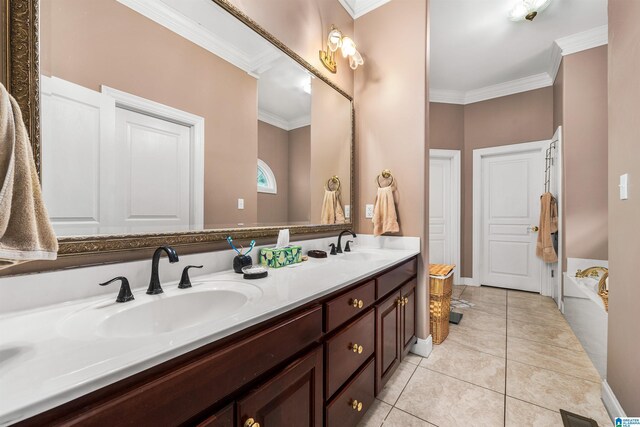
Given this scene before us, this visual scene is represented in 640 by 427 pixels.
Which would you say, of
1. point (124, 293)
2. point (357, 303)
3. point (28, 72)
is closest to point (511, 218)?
point (357, 303)

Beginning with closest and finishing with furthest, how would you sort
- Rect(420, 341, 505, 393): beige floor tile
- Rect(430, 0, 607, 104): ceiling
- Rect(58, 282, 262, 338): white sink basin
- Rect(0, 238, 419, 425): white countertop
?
Rect(0, 238, 419, 425): white countertop → Rect(58, 282, 262, 338): white sink basin → Rect(420, 341, 505, 393): beige floor tile → Rect(430, 0, 607, 104): ceiling

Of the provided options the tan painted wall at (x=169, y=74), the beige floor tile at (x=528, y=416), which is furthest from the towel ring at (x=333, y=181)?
the beige floor tile at (x=528, y=416)

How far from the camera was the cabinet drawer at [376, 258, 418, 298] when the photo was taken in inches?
54.4

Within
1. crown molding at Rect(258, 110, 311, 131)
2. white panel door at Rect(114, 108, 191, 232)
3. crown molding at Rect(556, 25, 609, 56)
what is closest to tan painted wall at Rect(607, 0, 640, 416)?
crown molding at Rect(258, 110, 311, 131)

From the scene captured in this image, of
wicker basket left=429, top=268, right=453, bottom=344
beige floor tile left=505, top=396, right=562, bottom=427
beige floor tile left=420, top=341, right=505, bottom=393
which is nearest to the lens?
beige floor tile left=505, top=396, right=562, bottom=427

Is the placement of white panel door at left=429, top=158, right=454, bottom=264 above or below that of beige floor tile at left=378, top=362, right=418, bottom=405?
above

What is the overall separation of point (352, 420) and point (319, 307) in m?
0.63

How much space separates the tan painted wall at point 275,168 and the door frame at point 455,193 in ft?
9.25

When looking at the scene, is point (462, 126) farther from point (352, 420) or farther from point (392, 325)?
point (352, 420)

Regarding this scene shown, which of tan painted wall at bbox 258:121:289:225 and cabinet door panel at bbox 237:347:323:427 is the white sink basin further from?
tan painted wall at bbox 258:121:289:225

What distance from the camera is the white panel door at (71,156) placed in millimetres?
800

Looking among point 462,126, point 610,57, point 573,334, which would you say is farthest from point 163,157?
point 462,126

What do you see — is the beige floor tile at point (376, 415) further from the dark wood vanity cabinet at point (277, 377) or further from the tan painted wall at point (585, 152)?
the tan painted wall at point (585, 152)

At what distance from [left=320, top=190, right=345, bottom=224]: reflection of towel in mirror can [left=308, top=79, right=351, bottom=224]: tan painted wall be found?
0.04 m
